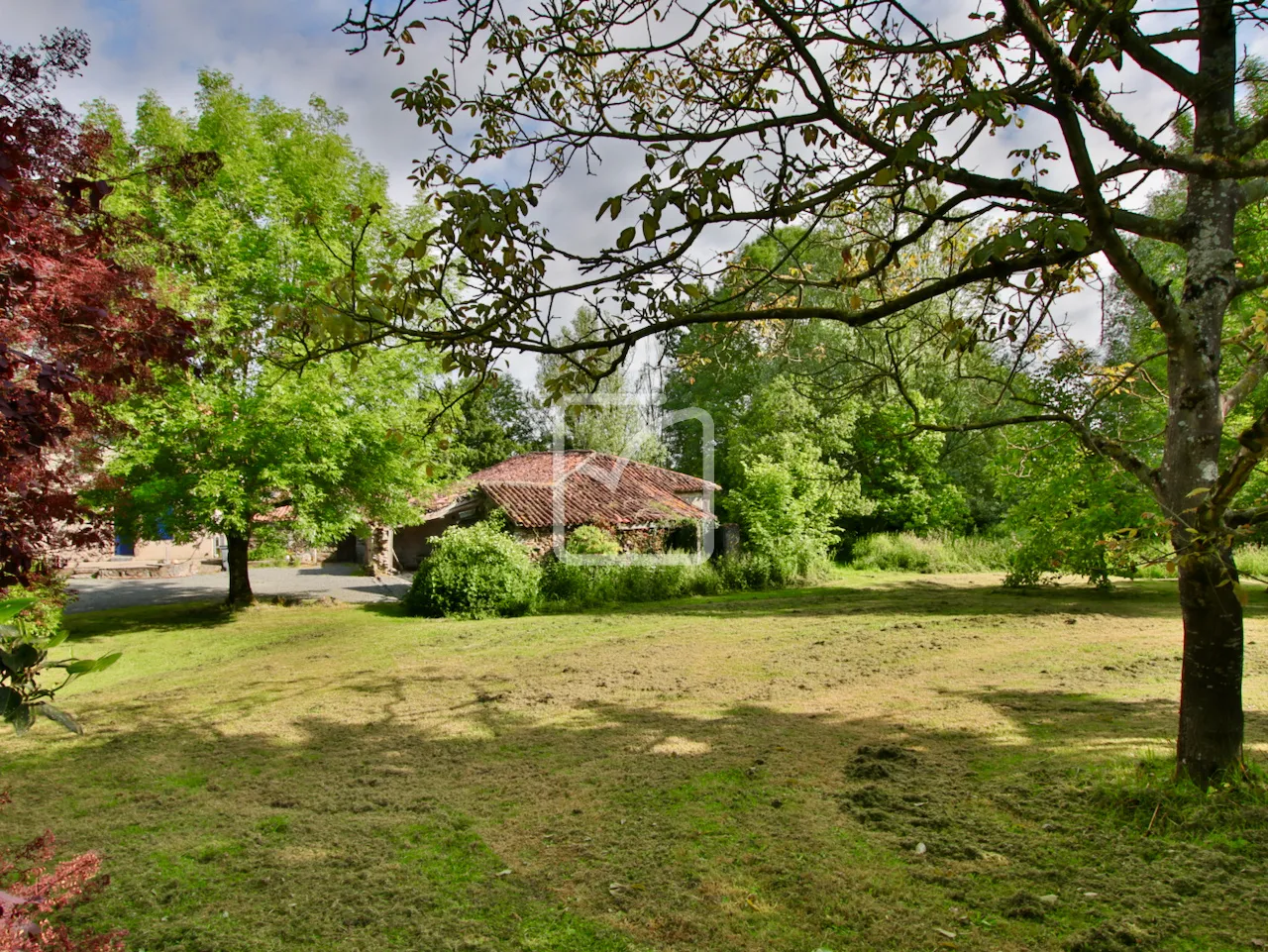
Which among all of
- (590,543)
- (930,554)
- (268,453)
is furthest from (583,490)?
(930,554)

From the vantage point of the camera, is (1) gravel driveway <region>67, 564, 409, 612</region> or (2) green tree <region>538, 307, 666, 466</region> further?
(2) green tree <region>538, 307, 666, 466</region>

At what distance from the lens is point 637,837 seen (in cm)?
429

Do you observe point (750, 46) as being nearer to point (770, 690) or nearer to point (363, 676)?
point (770, 690)

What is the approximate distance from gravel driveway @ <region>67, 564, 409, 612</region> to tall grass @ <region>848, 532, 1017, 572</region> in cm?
1455

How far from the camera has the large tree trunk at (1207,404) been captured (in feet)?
12.8

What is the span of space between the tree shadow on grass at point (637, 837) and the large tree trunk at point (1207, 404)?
0.68 meters

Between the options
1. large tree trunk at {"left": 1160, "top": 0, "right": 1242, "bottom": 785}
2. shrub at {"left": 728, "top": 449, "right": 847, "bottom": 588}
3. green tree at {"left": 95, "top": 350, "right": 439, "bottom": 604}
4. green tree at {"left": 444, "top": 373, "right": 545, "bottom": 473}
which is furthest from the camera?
green tree at {"left": 444, "top": 373, "right": 545, "bottom": 473}

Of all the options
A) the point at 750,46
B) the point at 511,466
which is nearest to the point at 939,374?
the point at 511,466

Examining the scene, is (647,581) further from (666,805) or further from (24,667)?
(24,667)

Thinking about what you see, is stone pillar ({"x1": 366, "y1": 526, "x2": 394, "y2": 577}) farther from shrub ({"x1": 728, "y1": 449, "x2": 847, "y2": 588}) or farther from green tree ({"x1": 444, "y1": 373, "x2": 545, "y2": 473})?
shrub ({"x1": 728, "y1": 449, "x2": 847, "y2": 588})

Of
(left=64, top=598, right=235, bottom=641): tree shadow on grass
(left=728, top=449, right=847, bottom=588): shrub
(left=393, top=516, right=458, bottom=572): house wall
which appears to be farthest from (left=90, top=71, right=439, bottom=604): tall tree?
(left=393, top=516, right=458, bottom=572): house wall

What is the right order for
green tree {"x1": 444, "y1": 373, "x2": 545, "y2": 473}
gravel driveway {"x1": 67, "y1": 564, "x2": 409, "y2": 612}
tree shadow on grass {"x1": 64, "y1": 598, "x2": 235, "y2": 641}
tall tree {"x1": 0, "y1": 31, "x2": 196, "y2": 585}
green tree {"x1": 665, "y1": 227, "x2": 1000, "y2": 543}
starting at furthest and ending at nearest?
green tree {"x1": 444, "y1": 373, "x2": 545, "y2": 473} → green tree {"x1": 665, "y1": 227, "x2": 1000, "y2": 543} → gravel driveway {"x1": 67, "y1": 564, "x2": 409, "y2": 612} → tree shadow on grass {"x1": 64, "y1": 598, "x2": 235, "y2": 641} → tall tree {"x1": 0, "y1": 31, "x2": 196, "y2": 585}

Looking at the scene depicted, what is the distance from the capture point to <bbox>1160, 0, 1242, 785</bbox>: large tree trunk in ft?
12.8

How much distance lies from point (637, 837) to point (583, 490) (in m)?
17.7
